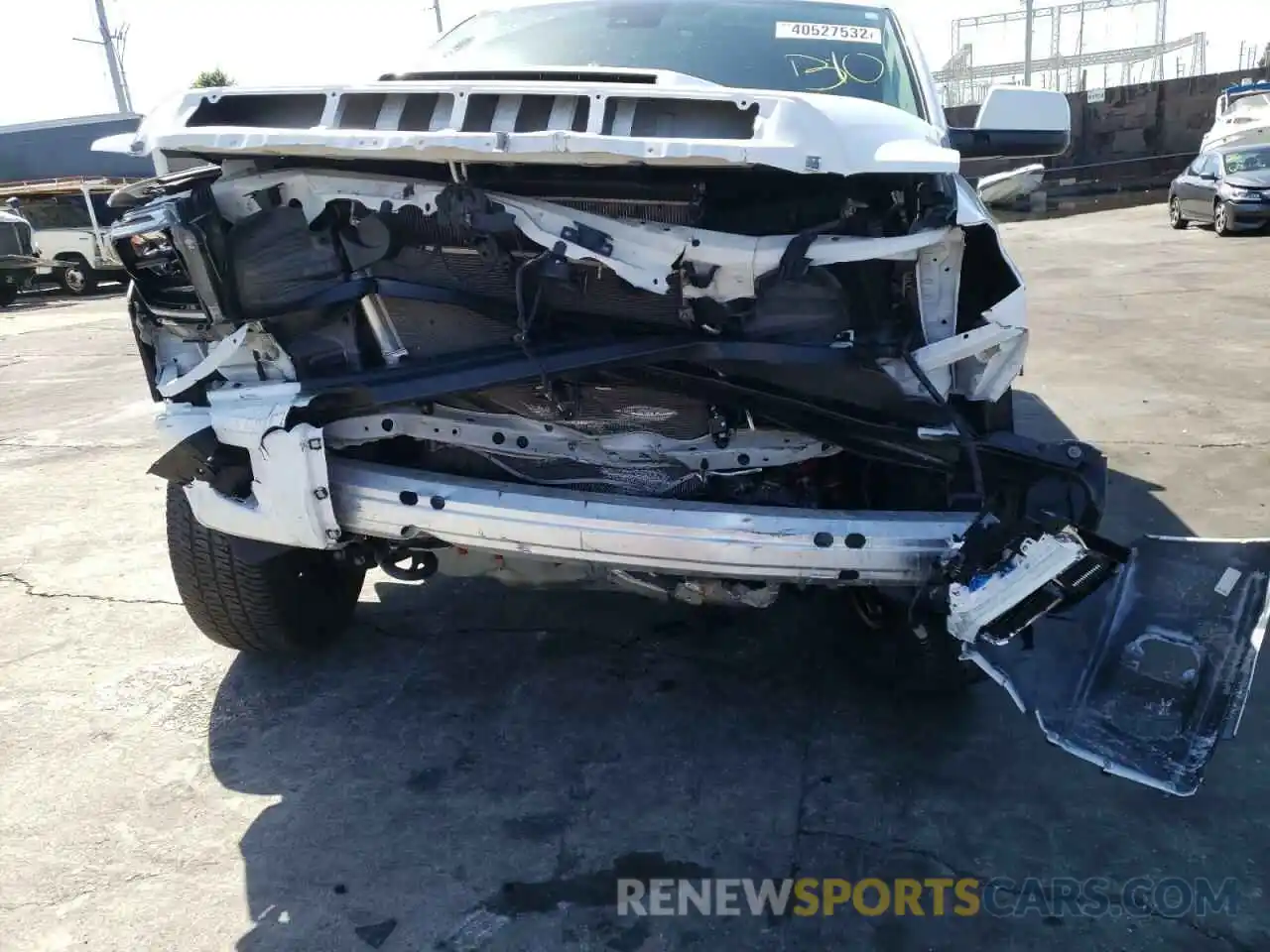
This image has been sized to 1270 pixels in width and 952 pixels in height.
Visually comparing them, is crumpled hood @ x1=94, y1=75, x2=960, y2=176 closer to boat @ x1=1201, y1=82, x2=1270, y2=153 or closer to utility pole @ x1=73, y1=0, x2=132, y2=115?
boat @ x1=1201, y1=82, x2=1270, y2=153

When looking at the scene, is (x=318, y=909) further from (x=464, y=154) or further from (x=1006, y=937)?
(x=464, y=154)

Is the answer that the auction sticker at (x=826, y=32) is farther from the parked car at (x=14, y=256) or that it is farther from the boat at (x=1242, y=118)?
the parked car at (x=14, y=256)

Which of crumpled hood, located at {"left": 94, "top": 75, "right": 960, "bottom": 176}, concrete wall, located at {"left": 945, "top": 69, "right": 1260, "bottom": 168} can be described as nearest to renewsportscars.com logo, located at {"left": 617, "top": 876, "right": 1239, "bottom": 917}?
crumpled hood, located at {"left": 94, "top": 75, "right": 960, "bottom": 176}

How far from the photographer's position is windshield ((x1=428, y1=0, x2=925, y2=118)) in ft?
10.9

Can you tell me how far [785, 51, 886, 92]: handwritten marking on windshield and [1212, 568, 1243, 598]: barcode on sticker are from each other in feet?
6.13

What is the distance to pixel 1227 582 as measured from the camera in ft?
7.68

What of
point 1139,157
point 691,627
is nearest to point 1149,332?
point 691,627

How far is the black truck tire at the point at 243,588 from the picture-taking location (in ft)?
10.0

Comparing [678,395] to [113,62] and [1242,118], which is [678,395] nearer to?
[1242,118]

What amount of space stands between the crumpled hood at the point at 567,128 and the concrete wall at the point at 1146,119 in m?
23.5

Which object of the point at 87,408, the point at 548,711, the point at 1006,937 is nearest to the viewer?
the point at 1006,937

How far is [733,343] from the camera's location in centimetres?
245

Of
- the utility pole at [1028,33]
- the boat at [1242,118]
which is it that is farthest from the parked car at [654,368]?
the utility pole at [1028,33]

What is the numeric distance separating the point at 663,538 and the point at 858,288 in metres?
0.78
